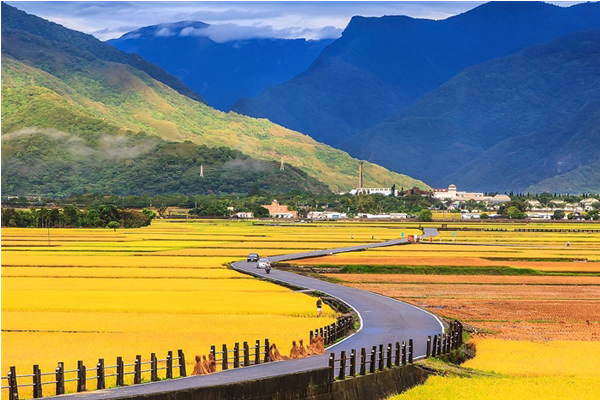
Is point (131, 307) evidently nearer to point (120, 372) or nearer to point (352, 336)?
point (352, 336)

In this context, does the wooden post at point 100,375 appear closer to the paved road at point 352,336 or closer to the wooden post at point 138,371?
the paved road at point 352,336

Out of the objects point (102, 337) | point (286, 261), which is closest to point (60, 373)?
point (102, 337)

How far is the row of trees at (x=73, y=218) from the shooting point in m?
179

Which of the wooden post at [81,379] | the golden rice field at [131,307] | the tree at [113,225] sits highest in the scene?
the tree at [113,225]

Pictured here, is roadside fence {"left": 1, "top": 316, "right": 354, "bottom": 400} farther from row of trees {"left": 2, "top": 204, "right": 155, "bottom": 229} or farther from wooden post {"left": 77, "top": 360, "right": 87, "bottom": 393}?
row of trees {"left": 2, "top": 204, "right": 155, "bottom": 229}

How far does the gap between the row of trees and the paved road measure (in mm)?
98832

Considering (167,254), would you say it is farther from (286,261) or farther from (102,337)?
(102,337)

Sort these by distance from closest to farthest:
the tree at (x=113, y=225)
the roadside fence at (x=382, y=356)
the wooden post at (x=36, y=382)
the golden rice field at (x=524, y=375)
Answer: the wooden post at (x=36, y=382) → the roadside fence at (x=382, y=356) → the golden rice field at (x=524, y=375) → the tree at (x=113, y=225)

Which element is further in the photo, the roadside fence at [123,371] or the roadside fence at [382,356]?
the roadside fence at [382,356]

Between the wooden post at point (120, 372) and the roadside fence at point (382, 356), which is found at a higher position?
the wooden post at point (120, 372)

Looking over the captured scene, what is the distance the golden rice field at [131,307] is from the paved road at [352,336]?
225cm

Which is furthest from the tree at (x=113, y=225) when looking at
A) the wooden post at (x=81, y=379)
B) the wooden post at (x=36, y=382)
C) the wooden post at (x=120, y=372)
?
the wooden post at (x=36, y=382)

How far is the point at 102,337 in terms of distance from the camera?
42.8 m

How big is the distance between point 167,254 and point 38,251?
40.5 ft
